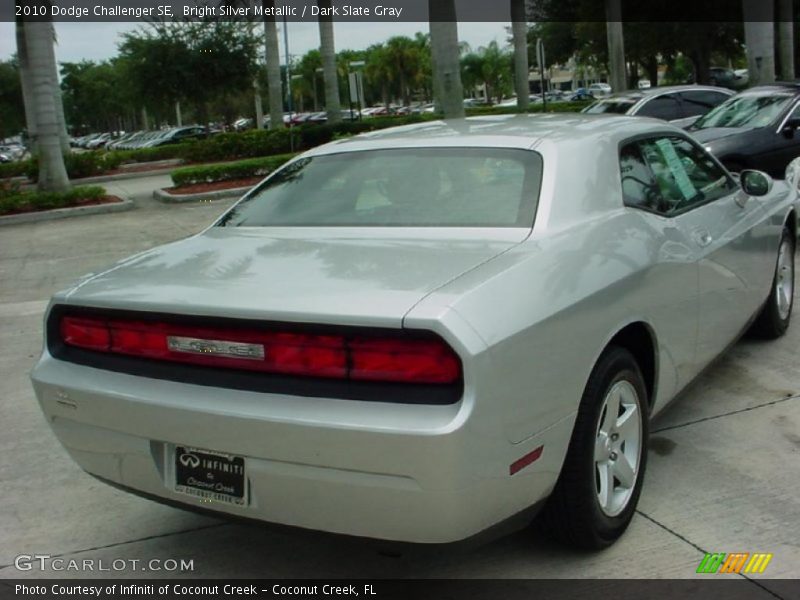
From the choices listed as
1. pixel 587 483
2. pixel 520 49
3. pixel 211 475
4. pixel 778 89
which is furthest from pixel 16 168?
pixel 587 483

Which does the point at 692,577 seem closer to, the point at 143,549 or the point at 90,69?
the point at 143,549

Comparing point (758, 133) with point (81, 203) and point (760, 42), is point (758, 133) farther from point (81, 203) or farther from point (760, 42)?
point (760, 42)

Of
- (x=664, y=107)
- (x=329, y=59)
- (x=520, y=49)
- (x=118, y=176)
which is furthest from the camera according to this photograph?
(x=520, y=49)

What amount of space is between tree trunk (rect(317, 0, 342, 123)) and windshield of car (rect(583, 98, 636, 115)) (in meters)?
11.6

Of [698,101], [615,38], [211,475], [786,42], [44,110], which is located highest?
[615,38]

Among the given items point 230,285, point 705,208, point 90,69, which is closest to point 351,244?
point 230,285

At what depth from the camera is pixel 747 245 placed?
4.71 meters

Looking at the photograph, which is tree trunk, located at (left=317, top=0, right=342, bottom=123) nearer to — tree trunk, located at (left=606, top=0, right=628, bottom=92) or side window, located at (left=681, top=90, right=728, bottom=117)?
tree trunk, located at (left=606, top=0, right=628, bottom=92)

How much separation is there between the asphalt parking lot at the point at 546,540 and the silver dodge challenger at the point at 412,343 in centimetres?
18

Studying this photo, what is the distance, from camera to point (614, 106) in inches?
592

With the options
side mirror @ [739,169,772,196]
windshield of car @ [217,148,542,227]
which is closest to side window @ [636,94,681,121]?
side mirror @ [739,169,772,196]

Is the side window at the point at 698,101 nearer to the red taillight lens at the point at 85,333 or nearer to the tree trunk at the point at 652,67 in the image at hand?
the red taillight lens at the point at 85,333

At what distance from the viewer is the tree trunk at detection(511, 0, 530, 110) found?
100.0 ft

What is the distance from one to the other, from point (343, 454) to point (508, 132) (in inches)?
76.7
